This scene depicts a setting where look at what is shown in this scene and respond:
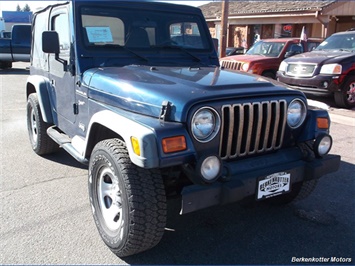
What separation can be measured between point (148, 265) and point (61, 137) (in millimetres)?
2068

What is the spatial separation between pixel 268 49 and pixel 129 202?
985 cm

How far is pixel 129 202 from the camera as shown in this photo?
246 centimetres

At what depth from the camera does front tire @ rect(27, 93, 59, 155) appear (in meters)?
4.78

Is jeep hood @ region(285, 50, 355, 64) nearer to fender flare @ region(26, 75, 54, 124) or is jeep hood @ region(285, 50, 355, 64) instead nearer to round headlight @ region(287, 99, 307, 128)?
round headlight @ region(287, 99, 307, 128)

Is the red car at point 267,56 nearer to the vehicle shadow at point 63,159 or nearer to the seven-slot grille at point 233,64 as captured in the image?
the seven-slot grille at point 233,64

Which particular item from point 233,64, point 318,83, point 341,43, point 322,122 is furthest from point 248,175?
point 233,64

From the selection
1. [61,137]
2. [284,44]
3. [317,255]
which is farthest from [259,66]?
[317,255]

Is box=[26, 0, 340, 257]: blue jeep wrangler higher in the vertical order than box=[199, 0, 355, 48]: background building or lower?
lower

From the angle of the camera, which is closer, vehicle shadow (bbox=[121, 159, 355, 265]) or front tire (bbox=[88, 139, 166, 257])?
front tire (bbox=[88, 139, 166, 257])

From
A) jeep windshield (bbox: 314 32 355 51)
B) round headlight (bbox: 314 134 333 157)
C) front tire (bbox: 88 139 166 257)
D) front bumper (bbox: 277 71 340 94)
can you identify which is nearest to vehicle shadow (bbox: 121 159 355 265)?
front tire (bbox: 88 139 166 257)

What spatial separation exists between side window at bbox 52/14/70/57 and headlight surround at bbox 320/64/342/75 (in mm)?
6293

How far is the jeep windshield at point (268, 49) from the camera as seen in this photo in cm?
1101

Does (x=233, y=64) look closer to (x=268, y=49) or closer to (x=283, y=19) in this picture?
(x=268, y=49)

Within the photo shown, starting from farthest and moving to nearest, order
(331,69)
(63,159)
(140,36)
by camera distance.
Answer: (331,69) < (63,159) < (140,36)
